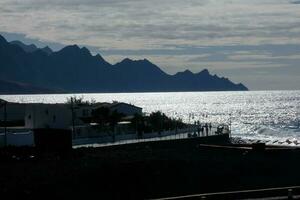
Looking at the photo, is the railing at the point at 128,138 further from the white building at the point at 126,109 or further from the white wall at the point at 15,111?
the white wall at the point at 15,111

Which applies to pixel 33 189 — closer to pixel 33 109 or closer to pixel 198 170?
pixel 198 170

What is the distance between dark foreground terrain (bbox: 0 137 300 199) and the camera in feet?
122

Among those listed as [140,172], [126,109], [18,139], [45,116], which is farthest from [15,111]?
[140,172]

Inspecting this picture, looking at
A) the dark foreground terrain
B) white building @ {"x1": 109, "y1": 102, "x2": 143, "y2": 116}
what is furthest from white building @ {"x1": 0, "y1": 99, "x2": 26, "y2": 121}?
the dark foreground terrain

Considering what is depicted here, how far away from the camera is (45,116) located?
82.1 meters

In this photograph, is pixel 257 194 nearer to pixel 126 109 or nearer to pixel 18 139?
pixel 18 139

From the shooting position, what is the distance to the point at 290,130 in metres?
134

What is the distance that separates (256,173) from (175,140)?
Result: 3062 centimetres

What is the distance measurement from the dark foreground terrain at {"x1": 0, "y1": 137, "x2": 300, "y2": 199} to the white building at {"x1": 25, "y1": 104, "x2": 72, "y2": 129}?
23.7 m

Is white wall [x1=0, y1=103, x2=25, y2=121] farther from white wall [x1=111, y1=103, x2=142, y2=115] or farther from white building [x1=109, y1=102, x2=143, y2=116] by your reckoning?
white wall [x1=111, y1=103, x2=142, y2=115]

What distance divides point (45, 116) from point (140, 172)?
4006 cm

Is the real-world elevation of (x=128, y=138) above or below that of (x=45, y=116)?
below

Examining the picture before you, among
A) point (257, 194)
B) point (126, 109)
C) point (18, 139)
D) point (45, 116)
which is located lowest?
point (257, 194)

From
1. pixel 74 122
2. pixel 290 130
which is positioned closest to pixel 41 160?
pixel 74 122
